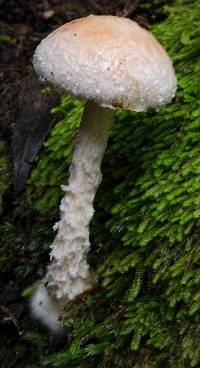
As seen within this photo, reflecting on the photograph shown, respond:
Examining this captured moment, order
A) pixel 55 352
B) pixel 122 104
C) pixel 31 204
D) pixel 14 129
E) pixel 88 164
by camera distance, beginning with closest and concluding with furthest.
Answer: pixel 122 104, pixel 88 164, pixel 55 352, pixel 31 204, pixel 14 129

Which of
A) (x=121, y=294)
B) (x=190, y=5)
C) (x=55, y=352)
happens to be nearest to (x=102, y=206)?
(x=121, y=294)

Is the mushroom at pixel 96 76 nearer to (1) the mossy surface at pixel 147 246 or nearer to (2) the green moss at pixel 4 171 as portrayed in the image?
(1) the mossy surface at pixel 147 246

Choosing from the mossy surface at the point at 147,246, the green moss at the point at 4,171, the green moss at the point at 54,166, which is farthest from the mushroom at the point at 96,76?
the green moss at the point at 4,171

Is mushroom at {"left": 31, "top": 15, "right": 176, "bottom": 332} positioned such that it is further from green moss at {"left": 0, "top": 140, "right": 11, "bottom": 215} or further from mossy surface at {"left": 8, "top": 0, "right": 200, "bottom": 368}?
green moss at {"left": 0, "top": 140, "right": 11, "bottom": 215}

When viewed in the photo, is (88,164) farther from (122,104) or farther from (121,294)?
(121,294)

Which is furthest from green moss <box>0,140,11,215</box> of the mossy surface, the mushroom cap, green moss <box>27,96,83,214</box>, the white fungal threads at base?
the mushroom cap

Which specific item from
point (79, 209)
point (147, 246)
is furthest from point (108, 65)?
point (147, 246)
